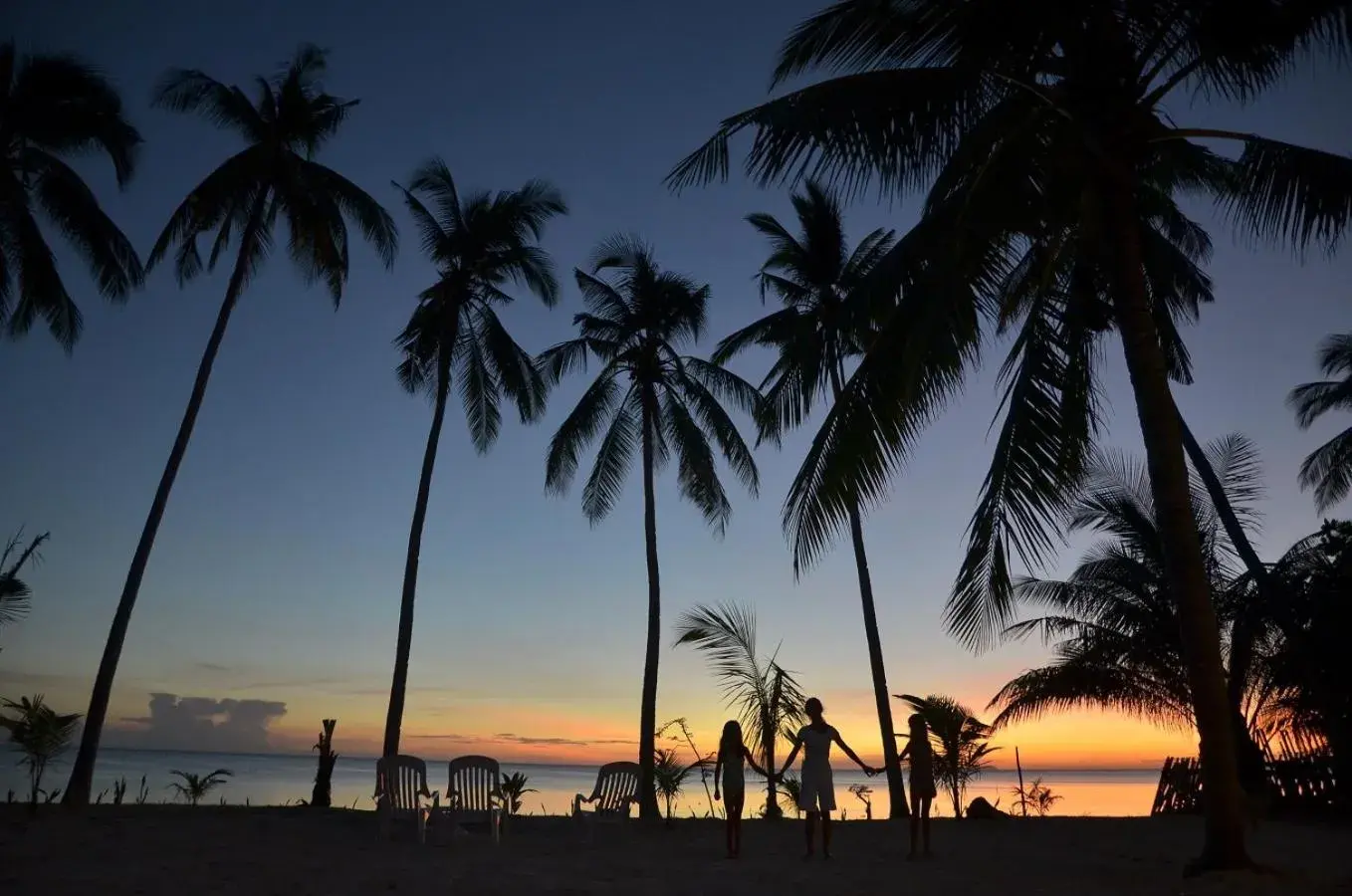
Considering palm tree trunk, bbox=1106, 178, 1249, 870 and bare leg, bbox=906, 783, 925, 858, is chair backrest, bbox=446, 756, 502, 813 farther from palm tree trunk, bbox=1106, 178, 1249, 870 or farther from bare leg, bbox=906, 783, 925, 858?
palm tree trunk, bbox=1106, 178, 1249, 870

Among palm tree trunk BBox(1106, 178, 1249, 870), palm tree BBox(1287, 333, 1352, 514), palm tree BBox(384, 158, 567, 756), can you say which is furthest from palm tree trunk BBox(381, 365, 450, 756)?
palm tree BBox(1287, 333, 1352, 514)

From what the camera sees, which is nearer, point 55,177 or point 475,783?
point 475,783

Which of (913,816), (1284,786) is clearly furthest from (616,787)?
(1284,786)

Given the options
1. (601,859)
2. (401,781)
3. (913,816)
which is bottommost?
(601,859)

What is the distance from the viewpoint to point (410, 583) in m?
16.9

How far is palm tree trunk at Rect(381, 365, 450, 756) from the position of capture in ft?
53.5

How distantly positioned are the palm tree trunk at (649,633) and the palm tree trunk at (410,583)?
424cm

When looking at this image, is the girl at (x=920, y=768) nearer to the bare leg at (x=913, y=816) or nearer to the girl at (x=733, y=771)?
the bare leg at (x=913, y=816)

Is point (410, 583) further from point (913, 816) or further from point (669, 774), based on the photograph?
point (913, 816)

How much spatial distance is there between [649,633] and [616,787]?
598 cm

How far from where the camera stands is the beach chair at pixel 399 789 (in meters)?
11.5

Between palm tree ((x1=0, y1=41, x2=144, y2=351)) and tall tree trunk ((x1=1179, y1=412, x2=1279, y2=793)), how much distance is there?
17.9m

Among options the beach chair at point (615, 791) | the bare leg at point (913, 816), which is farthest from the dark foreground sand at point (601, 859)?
the beach chair at point (615, 791)

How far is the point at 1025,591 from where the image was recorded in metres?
18.6
